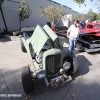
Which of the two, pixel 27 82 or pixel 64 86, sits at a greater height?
pixel 27 82

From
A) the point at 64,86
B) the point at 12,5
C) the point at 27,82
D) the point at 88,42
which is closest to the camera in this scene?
the point at 27,82

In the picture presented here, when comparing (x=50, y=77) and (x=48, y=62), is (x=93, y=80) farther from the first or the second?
(x=48, y=62)

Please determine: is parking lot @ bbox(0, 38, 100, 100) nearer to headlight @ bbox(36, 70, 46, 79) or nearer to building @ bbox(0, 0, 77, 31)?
headlight @ bbox(36, 70, 46, 79)

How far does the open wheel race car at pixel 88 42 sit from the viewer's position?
190 inches

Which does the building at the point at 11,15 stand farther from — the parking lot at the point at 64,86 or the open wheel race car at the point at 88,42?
the open wheel race car at the point at 88,42

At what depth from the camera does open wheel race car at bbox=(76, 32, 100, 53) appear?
4.83 metres

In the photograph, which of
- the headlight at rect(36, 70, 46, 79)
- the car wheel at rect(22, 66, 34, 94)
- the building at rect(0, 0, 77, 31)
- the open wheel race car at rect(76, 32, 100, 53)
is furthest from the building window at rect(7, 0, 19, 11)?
the headlight at rect(36, 70, 46, 79)

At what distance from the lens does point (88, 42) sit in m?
5.04

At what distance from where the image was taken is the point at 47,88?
2.69 metres


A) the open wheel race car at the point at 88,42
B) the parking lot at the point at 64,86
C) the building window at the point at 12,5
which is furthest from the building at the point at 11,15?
the open wheel race car at the point at 88,42

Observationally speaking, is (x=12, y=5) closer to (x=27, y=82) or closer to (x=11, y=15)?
(x=11, y=15)

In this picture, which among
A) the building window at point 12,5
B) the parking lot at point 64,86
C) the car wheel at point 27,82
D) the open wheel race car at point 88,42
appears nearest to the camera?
the car wheel at point 27,82

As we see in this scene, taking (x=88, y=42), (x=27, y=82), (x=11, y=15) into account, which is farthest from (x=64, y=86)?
(x=11, y=15)

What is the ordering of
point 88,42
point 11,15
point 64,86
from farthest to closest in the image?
1. point 11,15
2. point 88,42
3. point 64,86
